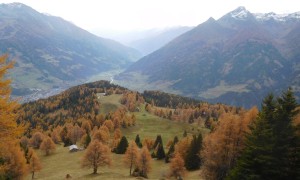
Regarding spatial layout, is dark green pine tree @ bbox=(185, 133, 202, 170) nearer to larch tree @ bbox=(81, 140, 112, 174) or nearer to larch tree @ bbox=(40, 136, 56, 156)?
larch tree @ bbox=(81, 140, 112, 174)

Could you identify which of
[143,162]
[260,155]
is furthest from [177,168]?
[260,155]

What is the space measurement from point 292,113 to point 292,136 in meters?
2.79

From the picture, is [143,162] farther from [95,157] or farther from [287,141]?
[287,141]

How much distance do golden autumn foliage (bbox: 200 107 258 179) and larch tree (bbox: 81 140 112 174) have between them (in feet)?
119

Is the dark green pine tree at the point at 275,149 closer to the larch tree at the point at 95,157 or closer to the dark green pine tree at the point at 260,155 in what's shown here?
the dark green pine tree at the point at 260,155

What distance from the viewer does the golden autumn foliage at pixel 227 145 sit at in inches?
2494


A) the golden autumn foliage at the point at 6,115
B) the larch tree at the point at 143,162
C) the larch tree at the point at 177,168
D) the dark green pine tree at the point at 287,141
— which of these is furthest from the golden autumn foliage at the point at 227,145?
the golden autumn foliage at the point at 6,115

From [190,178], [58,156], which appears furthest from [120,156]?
[190,178]

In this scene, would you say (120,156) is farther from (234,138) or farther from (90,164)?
(234,138)

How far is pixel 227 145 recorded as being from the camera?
6284cm

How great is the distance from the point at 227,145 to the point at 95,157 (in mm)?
44058

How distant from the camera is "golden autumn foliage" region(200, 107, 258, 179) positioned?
6336cm

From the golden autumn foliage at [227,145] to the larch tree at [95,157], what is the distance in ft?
119

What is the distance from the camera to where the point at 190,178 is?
89625 mm
